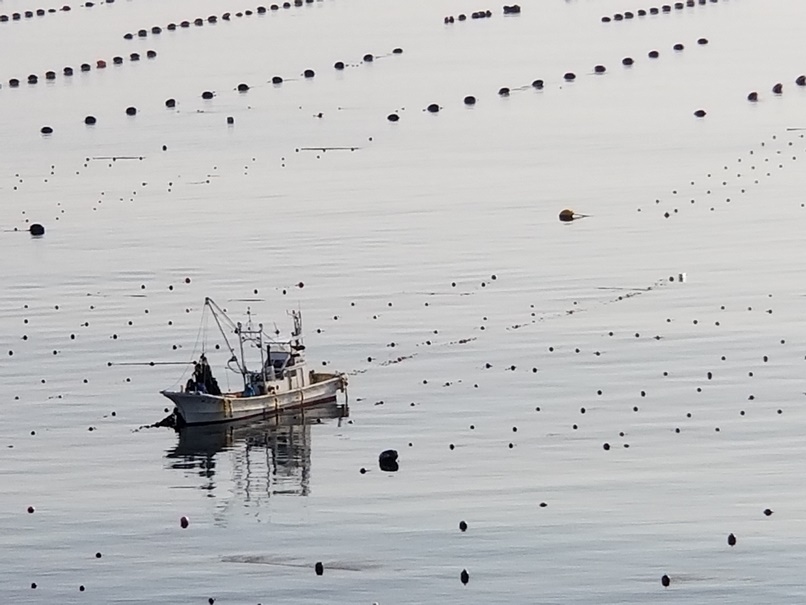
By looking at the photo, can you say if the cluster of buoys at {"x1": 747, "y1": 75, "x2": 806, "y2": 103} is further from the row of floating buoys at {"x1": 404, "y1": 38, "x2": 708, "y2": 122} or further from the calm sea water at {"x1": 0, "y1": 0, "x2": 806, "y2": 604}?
the calm sea water at {"x1": 0, "y1": 0, "x2": 806, "y2": 604}

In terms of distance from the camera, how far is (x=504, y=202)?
120312mm

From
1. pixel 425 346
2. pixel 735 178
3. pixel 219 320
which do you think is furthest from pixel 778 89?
pixel 425 346

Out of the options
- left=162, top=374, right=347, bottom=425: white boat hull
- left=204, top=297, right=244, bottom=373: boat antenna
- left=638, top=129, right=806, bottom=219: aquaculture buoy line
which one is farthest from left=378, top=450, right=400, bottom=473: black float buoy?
left=638, top=129, right=806, bottom=219: aquaculture buoy line

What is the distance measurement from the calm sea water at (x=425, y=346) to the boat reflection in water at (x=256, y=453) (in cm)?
17

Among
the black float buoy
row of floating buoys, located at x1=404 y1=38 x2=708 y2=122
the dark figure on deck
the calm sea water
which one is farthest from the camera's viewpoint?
row of floating buoys, located at x1=404 y1=38 x2=708 y2=122

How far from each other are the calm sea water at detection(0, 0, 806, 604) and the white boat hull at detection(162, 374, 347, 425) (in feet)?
2.68

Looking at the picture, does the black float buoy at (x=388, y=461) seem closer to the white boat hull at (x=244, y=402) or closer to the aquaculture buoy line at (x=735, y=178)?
the white boat hull at (x=244, y=402)

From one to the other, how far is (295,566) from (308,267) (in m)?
45.4

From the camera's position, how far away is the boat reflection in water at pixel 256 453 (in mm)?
67000

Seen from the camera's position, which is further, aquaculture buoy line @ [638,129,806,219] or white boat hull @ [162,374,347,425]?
aquaculture buoy line @ [638,129,806,219]

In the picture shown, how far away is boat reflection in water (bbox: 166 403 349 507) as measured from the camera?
67.0m

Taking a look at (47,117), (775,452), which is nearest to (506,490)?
(775,452)

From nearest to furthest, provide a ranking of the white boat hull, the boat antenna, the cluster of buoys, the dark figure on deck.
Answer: the white boat hull < the dark figure on deck < the boat antenna < the cluster of buoys

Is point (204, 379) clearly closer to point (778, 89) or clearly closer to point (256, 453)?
point (256, 453)
